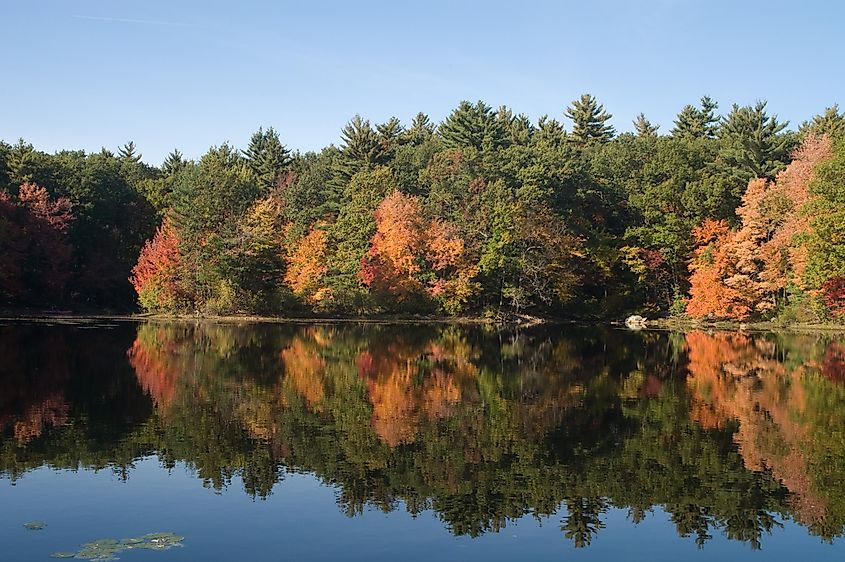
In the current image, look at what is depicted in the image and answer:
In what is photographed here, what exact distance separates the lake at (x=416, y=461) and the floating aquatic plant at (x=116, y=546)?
6cm

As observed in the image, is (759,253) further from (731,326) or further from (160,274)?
(160,274)

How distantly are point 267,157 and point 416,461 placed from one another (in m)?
93.3

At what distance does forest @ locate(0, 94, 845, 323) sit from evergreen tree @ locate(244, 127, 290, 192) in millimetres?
18499

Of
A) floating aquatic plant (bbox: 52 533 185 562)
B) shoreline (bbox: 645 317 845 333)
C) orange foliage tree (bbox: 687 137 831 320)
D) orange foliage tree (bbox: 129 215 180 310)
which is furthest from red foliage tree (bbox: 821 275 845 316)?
floating aquatic plant (bbox: 52 533 185 562)

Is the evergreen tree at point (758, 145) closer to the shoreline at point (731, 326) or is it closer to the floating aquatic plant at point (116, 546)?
the shoreline at point (731, 326)

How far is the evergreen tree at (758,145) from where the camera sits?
74.2m

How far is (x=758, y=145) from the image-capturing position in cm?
7438

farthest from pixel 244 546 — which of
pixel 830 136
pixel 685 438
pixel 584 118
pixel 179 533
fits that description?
pixel 584 118

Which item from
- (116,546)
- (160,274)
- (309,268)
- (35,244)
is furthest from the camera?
(35,244)

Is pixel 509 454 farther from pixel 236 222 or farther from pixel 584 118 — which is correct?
pixel 584 118

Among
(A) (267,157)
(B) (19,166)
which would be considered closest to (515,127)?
(A) (267,157)

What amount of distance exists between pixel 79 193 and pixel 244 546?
73.6 m

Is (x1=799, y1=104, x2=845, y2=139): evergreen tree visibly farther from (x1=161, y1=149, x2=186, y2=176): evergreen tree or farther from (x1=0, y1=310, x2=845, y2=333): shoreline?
(x1=161, y1=149, x2=186, y2=176): evergreen tree

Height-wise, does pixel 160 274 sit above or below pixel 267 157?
below
